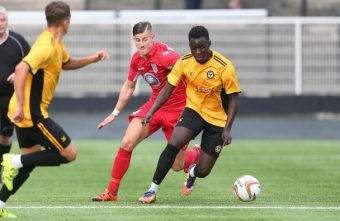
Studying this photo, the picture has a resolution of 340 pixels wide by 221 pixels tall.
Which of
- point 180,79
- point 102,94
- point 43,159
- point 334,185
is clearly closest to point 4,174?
point 43,159

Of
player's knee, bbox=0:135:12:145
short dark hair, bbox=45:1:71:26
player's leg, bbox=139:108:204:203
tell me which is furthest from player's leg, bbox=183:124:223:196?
player's knee, bbox=0:135:12:145

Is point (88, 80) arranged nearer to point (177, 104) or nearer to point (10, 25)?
point (10, 25)

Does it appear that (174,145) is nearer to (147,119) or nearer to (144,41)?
(147,119)

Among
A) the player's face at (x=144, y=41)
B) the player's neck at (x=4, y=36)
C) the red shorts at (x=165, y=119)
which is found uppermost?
the player's face at (x=144, y=41)

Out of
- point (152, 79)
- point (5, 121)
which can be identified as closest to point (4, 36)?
point (5, 121)

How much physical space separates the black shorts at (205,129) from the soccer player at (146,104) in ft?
0.76

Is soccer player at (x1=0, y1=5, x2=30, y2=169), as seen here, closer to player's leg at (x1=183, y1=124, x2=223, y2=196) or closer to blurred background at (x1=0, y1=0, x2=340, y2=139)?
player's leg at (x1=183, y1=124, x2=223, y2=196)

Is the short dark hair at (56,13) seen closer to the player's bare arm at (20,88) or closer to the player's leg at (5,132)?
the player's bare arm at (20,88)

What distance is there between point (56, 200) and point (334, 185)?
377 cm

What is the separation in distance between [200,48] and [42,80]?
187 cm

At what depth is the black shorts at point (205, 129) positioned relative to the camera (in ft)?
41.1

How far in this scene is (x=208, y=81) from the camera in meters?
12.4

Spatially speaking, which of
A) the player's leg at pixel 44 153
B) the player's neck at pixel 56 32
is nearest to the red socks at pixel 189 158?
the player's leg at pixel 44 153

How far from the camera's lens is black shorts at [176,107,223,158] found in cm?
1254
